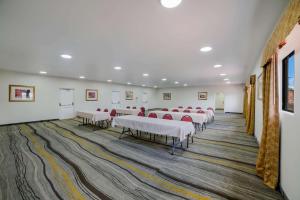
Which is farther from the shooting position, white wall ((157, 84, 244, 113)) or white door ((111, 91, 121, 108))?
white wall ((157, 84, 244, 113))

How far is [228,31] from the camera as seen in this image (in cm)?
218

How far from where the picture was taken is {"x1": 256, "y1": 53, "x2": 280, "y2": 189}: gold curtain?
2.02 m

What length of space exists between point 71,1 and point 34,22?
3.02ft

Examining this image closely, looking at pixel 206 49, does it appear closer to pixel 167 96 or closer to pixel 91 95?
pixel 91 95

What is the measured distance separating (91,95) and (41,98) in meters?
2.74

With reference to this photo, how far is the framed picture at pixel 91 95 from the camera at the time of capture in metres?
8.92

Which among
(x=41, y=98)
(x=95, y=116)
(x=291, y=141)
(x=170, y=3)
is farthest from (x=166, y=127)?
(x=41, y=98)

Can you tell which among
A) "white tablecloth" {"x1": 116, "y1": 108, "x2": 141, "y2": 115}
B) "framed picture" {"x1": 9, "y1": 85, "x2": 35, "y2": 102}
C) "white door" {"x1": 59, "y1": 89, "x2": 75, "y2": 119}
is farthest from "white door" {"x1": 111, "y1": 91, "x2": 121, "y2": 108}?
"framed picture" {"x1": 9, "y1": 85, "x2": 35, "y2": 102}

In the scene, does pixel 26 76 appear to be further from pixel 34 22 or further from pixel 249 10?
pixel 249 10

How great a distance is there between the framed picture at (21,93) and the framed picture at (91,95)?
2.77m

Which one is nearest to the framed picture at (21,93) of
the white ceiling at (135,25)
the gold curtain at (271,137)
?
the white ceiling at (135,25)

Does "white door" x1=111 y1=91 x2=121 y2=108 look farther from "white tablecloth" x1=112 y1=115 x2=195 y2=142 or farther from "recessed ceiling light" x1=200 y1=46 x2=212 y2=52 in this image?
"recessed ceiling light" x1=200 y1=46 x2=212 y2=52

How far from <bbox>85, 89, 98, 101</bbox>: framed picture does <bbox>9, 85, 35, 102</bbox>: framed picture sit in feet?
9.07

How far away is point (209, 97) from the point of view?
1235 centimetres
